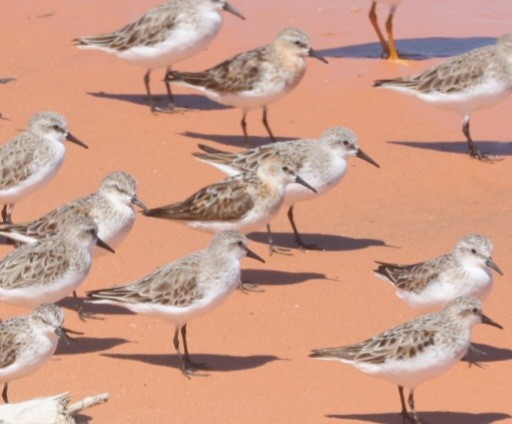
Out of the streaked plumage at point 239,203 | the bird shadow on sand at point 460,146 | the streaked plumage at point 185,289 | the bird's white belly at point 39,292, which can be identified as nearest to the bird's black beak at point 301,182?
the streaked plumage at point 239,203

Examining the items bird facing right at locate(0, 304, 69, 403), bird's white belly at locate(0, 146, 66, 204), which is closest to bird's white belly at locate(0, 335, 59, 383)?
bird facing right at locate(0, 304, 69, 403)

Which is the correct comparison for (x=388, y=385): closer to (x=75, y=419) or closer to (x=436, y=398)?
(x=436, y=398)

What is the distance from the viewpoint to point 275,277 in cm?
1605

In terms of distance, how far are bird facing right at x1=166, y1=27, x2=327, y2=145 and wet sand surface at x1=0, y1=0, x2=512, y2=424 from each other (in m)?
0.73

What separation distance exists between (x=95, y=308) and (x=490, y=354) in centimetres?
386

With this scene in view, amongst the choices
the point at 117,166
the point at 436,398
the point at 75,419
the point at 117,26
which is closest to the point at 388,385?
the point at 436,398

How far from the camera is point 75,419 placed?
11.9 m

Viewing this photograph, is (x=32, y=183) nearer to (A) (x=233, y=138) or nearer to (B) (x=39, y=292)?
(B) (x=39, y=292)

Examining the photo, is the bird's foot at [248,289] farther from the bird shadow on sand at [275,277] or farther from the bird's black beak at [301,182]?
the bird's black beak at [301,182]

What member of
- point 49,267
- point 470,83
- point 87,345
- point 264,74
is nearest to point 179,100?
point 264,74

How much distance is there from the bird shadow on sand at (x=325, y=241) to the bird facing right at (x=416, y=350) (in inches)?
155

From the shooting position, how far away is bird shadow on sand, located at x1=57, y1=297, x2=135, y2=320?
15.0 metres

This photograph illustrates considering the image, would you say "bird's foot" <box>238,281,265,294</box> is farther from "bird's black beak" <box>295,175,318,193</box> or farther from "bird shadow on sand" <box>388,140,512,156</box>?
"bird shadow on sand" <box>388,140,512,156</box>

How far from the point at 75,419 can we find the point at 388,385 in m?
3.11
